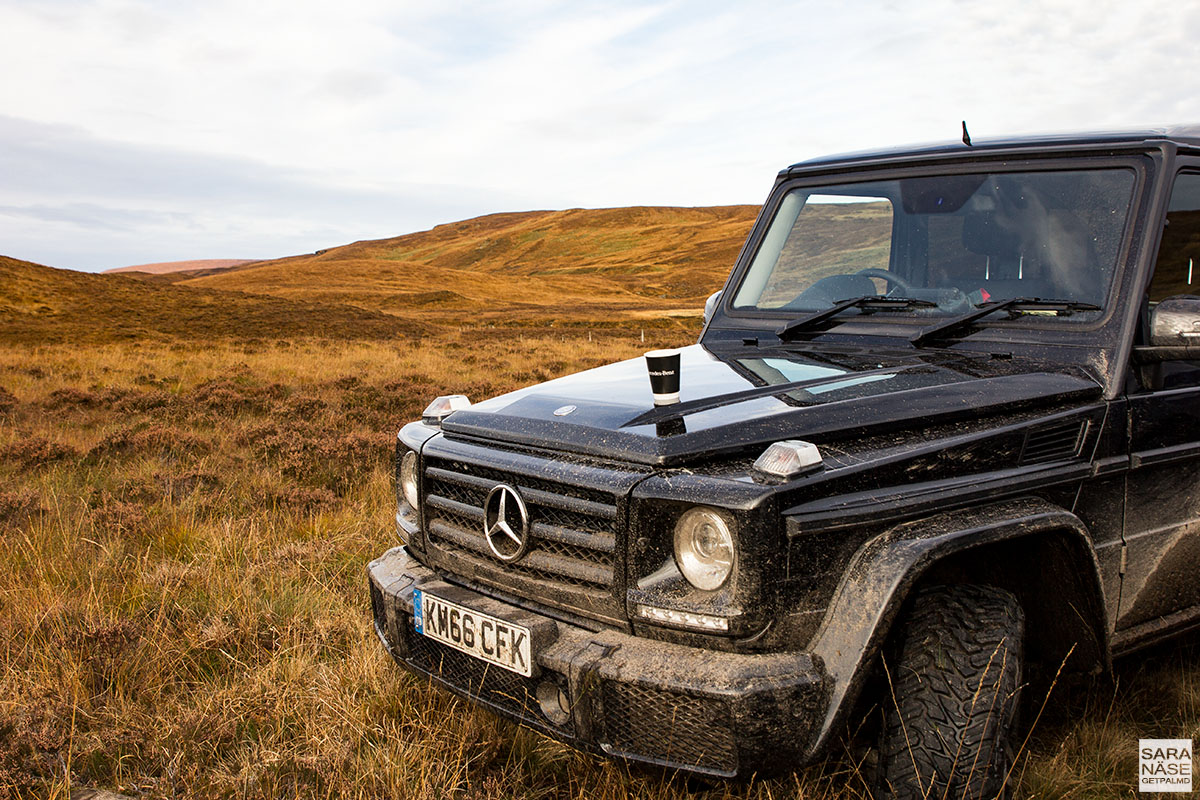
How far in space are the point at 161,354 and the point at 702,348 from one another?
17.0 meters

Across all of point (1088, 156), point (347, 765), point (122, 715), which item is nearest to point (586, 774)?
point (347, 765)

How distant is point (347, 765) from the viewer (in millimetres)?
2672

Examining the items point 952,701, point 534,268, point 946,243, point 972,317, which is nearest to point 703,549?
point 952,701

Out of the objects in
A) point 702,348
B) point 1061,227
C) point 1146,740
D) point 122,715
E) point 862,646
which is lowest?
point 1146,740

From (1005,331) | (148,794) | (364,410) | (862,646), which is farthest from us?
(364,410)

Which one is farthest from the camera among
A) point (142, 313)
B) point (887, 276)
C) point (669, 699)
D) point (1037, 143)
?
point (142, 313)

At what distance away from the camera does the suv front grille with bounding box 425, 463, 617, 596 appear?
212 centimetres

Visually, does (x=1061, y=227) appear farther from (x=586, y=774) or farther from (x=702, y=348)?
(x=586, y=774)

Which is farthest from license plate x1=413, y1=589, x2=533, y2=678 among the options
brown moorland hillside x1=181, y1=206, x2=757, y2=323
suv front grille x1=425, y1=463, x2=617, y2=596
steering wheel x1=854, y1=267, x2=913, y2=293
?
brown moorland hillside x1=181, y1=206, x2=757, y2=323

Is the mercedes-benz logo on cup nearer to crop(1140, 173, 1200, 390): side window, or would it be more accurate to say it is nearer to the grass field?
the grass field

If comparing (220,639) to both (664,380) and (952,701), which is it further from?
(952,701)

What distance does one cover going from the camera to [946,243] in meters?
3.24

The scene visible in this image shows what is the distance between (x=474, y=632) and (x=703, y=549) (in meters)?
0.73

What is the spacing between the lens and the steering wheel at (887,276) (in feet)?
10.8
